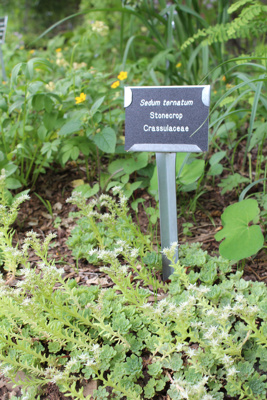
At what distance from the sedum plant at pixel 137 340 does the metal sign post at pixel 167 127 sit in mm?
220

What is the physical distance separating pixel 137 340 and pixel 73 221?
3.37 ft

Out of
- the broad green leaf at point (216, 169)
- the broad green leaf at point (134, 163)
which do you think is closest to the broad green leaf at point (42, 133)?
the broad green leaf at point (134, 163)

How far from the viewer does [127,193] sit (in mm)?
2033

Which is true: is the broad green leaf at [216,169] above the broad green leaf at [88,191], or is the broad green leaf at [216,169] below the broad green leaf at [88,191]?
above

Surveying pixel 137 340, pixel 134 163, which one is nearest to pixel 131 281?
pixel 137 340

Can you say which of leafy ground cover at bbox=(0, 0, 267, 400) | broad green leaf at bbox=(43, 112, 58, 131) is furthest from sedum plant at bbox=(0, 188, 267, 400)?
broad green leaf at bbox=(43, 112, 58, 131)

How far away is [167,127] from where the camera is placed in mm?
1460

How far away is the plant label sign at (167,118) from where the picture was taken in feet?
4.63

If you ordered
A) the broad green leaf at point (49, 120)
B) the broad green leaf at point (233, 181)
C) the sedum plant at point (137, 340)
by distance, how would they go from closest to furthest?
1. the sedum plant at point (137, 340)
2. the broad green leaf at point (233, 181)
3. the broad green leaf at point (49, 120)

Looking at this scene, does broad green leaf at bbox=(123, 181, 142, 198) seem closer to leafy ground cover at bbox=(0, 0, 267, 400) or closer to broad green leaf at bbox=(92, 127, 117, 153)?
leafy ground cover at bbox=(0, 0, 267, 400)

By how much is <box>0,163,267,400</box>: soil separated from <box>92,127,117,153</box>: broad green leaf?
43cm

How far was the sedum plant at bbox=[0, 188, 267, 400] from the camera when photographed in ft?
3.59

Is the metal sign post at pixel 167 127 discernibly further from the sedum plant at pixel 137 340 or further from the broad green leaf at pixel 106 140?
the broad green leaf at pixel 106 140

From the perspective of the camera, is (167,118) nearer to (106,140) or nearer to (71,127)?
(106,140)
